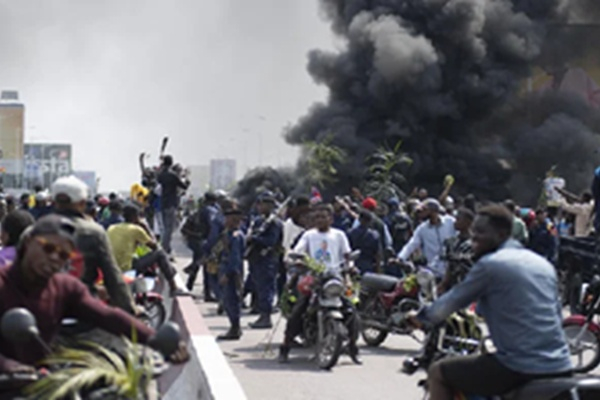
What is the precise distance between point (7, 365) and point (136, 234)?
788cm

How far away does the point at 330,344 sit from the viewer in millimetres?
12680

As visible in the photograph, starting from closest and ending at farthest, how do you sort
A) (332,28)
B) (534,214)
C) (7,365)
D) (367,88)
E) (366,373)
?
1. (7,365)
2. (366,373)
3. (534,214)
4. (367,88)
5. (332,28)

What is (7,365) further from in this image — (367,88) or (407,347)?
(367,88)

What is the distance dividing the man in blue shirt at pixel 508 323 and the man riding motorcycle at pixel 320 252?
6580mm

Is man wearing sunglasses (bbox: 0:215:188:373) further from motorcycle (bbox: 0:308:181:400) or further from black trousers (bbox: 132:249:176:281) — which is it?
black trousers (bbox: 132:249:176:281)

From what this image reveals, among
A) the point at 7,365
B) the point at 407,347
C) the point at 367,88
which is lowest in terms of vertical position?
the point at 407,347

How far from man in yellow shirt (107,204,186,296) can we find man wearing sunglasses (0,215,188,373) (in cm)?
709

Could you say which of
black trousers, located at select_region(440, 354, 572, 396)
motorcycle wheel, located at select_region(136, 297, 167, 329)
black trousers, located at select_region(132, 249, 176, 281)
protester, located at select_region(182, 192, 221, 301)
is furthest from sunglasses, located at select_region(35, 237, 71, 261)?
protester, located at select_region(182, 192, 221, 301)

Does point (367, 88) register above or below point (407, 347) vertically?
above

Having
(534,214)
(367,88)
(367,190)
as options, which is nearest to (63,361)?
(534,214)

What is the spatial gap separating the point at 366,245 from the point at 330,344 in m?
3.32

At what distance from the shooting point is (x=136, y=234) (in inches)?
517

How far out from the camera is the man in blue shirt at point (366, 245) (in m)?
15.8

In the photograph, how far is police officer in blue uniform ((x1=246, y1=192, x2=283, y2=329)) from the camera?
16.4 metres
